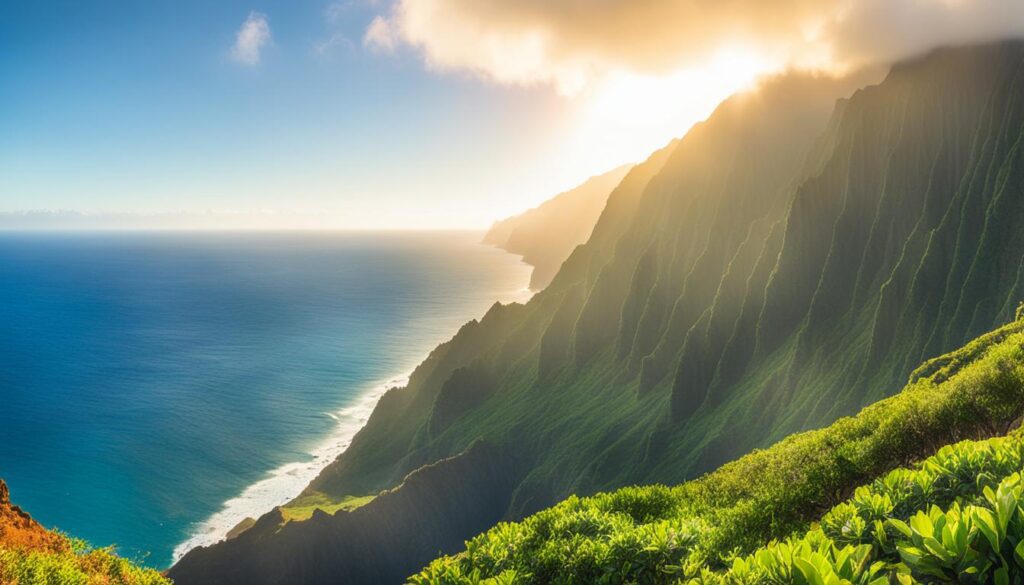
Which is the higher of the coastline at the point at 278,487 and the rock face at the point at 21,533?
the rock face at the point at 21,533

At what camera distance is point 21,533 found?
20297 millimetres

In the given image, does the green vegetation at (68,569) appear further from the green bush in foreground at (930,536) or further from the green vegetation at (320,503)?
the green vegetation at (320,503)

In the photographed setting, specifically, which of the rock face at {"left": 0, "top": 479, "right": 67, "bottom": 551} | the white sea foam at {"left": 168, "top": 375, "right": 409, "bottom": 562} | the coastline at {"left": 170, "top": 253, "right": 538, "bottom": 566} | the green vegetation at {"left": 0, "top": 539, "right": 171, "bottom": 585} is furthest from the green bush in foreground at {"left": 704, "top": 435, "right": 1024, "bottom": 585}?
the white sea foam at {"left": 168, "top": 375, "right": 409, "bottom": 562}

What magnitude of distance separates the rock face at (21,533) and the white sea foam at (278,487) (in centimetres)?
8117

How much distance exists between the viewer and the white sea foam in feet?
313

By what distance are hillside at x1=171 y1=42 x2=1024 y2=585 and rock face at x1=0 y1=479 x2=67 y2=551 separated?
61735mm

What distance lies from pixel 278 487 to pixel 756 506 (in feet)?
372

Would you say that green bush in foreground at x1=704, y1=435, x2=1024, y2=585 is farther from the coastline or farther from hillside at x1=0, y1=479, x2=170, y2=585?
the coastline

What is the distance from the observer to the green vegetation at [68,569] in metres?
15.9

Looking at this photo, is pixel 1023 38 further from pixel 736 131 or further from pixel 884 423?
pixel 884 423

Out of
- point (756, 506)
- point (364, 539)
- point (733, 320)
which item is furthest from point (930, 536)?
point (733, 320)

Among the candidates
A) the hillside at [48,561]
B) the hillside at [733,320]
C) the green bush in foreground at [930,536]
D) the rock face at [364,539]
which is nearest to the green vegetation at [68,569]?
the hillside at [48,561]

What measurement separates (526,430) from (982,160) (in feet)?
294

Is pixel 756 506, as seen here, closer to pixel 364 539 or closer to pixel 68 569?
pixel 68 569
